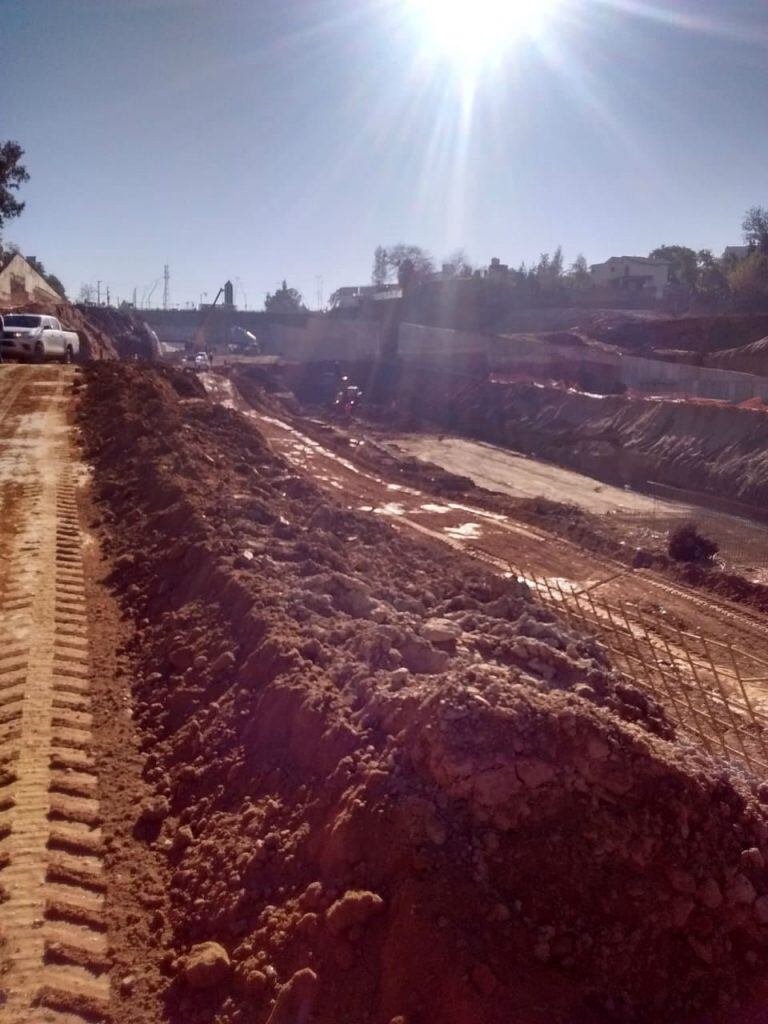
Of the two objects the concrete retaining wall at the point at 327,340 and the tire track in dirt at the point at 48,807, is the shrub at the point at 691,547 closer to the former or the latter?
the tire track in dirt at the point at 48,807

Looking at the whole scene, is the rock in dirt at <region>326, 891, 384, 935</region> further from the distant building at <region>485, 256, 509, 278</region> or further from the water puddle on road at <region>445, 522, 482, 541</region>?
the distant building at <region>485, 256, 509, 278</region>

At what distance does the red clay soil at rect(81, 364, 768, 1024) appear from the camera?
3652mm

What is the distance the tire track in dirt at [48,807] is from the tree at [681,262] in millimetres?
66486

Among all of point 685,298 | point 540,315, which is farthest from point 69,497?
point 685,298

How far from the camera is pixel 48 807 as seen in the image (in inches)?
203

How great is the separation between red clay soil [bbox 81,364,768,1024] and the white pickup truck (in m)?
23.1

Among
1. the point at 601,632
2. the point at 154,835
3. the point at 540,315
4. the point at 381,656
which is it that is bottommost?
the point at 601,632

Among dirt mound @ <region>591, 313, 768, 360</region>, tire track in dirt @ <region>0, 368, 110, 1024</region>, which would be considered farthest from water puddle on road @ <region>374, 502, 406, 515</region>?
dirt mound @ <region>591, 313, 768, 360</region>

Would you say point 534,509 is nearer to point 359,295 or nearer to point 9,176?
point 9,176

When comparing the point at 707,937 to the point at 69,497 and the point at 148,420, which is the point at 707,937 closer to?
the point at 69,497

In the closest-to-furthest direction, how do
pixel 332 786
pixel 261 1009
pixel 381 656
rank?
pixel 261 1009
pixel 332 786
pixel 381 656

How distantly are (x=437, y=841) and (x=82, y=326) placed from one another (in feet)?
132

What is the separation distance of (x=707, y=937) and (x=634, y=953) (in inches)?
15.8

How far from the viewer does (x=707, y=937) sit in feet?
12.9
